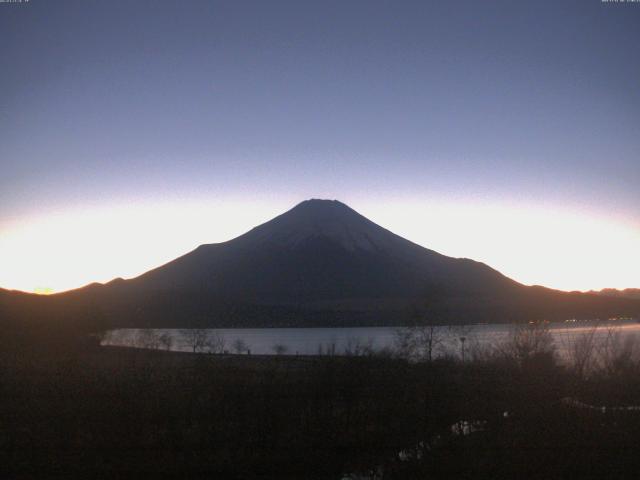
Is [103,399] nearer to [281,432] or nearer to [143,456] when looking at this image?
[143,456]

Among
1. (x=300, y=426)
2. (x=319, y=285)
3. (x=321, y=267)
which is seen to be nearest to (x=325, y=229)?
(x=321, y=267)

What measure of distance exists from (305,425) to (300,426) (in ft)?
0.61

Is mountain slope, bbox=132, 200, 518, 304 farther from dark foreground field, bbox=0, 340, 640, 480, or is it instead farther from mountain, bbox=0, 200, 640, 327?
dark foreground field, bbox=0, 340, 640, 480

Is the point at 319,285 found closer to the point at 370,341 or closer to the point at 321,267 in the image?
the point at 321,267

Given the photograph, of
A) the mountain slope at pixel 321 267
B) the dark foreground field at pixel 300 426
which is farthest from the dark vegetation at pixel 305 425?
the mountain slope at pixel 321 267

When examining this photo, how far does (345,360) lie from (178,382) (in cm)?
584

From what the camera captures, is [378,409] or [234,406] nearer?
[234,406]

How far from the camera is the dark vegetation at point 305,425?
38.8ft

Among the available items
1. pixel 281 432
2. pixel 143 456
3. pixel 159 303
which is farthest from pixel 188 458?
pixel 159 303

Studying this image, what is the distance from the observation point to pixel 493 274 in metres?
152

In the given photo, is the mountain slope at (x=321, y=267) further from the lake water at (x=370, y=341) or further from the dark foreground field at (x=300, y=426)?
the dark foreground field at (x=300, y=426)

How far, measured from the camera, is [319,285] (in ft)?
482

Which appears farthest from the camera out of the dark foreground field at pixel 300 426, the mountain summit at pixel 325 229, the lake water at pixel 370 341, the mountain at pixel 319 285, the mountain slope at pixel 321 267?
the mountain summit at pixel 325 229

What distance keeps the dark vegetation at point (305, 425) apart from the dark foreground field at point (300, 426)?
1.6 inches
